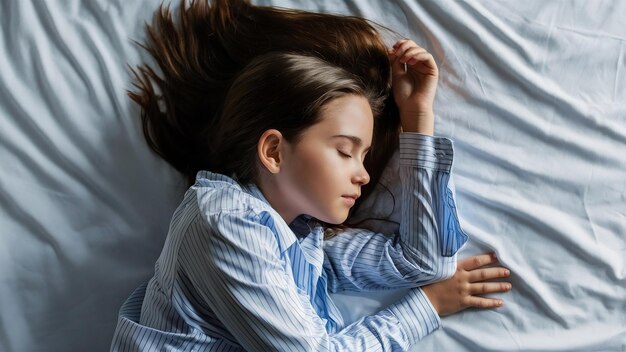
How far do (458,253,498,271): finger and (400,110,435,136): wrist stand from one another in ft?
0.75

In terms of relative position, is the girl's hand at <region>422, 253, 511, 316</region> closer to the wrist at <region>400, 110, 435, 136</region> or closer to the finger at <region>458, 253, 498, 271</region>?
the finger at <region>458, 253, 498, 271</region>

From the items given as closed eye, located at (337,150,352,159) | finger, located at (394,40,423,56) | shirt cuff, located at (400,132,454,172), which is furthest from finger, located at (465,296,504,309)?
finger, located at (394,40,423,56)

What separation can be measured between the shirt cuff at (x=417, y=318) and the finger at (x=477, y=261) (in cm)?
9

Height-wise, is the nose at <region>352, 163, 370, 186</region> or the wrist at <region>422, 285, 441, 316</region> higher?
the nose at <region>352, 163, 370, 186</region>

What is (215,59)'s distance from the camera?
58.6 inches

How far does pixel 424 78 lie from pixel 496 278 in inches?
14.6

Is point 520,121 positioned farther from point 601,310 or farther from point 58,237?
point 58,237

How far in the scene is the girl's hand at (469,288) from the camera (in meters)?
1.37

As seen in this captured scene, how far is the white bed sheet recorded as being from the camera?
1.37 metres

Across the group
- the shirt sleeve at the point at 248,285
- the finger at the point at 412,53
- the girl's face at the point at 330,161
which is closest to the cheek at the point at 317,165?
the girl's face at the point at 330,161

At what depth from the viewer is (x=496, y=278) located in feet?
4.57

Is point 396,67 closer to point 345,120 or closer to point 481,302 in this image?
point 345,120

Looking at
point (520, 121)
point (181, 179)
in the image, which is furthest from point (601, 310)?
point (181, 179)

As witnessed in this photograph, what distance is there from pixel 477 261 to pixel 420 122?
260 mm
